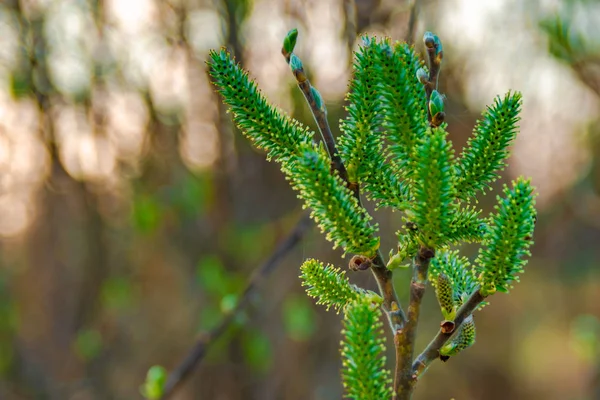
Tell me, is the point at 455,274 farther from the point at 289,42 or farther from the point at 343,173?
the point at 289,42

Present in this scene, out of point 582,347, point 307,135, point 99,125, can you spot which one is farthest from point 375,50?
point 99,125

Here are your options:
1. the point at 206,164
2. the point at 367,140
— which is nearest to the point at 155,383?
the point at 367,140

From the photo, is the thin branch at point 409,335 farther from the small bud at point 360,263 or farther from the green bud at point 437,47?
the green bud at point 437,47

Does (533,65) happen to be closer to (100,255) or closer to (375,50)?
(100,255)

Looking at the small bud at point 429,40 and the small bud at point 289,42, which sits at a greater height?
the small bud at point 429,40

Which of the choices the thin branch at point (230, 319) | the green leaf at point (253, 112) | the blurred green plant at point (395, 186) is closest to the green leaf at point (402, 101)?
the blurred green plant at point (395, 186)

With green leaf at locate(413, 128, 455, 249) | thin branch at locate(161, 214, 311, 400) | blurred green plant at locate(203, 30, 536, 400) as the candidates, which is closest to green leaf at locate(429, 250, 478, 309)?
blurred green plant at locate(203, 30, 536, 400)
